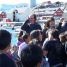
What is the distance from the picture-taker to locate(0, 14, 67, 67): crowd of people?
9.97 ft

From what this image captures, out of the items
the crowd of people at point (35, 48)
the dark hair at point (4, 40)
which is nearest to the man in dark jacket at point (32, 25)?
the crowd of people at point (35, 48)

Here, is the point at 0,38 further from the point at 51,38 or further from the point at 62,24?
the point at 62,24

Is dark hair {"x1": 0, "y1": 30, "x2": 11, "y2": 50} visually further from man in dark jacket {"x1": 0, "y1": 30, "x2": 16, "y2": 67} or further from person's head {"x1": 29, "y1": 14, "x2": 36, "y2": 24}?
person's head {"x1": 29, "y1": 14, "x2": 36, "y2": 24}

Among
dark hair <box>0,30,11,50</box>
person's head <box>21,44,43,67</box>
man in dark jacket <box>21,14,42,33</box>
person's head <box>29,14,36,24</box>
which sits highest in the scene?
dark hair <box>0,30,11,50</box>

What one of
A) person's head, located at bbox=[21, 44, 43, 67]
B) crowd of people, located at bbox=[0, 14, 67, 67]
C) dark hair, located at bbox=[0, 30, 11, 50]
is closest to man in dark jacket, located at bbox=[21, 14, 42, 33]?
crowd of people, located at bbox=[0, 14, 67, 67]

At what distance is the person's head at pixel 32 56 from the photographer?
9.80 ft

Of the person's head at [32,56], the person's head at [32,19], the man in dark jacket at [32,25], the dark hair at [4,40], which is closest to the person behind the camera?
the person's head at [32,56]

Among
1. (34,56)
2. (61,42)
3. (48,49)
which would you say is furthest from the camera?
(61,42)

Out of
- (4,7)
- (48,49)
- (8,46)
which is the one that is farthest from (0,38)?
(4,7)

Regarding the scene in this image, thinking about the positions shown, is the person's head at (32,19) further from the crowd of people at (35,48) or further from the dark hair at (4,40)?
the dark hair at (4,40)

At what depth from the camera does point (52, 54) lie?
489cm

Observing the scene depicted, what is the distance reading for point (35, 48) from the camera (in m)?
3.04

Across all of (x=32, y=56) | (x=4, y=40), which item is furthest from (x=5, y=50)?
(x=32, y=56)

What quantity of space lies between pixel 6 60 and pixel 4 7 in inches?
1059
